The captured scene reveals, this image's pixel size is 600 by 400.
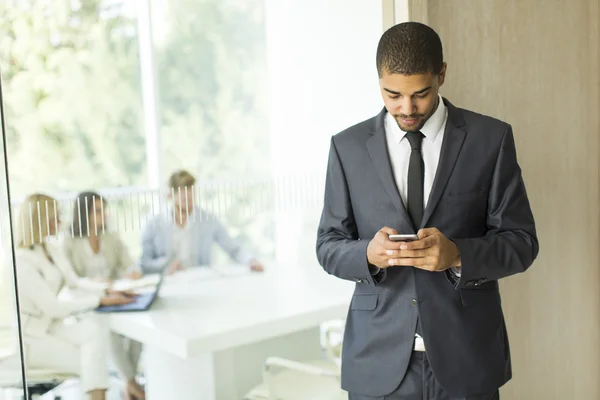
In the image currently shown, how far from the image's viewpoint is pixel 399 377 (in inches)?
63.4

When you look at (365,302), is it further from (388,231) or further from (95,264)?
(95,264)

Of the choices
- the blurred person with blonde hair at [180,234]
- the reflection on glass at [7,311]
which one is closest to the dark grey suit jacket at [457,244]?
the blurred person with blonde hair at [180,234]

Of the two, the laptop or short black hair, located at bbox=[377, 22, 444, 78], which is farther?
the laptop

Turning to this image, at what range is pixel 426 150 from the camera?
1.63 metres

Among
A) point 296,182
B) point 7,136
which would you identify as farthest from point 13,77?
point 296,182

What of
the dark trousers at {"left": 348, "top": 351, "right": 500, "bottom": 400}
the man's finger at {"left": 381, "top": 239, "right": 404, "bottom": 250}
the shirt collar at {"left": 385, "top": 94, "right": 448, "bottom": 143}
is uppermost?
the shirt collar at {"left": 385, "top": 94, "right": 448, "bottom": 143}

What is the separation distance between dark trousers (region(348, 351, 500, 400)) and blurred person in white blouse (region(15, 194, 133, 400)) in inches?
33.0

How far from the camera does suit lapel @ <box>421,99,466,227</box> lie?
1.58m

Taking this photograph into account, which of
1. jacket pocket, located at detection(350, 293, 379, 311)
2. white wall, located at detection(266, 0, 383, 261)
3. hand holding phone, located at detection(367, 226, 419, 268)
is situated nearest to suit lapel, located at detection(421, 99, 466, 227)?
hand holding phone, located at detection(367, 226, 419, 268)

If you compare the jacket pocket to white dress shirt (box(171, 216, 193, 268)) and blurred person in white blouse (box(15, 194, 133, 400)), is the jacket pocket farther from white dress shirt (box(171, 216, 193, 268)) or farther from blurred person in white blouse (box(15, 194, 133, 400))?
blurred person in white blouse (box(15, 194, 133, 400))

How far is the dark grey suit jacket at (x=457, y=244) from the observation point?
1586mm

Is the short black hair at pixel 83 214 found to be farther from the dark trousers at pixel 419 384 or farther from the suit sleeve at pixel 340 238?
the dark trousers at pixel 419 384

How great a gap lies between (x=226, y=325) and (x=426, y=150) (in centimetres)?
86

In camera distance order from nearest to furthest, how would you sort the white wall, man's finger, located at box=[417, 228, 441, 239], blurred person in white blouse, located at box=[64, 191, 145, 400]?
man's finger, located at box=[417, 228, 441, 239]
blurred person in white blouse, located at box=[64, 191, 145, 400]
the white wall
